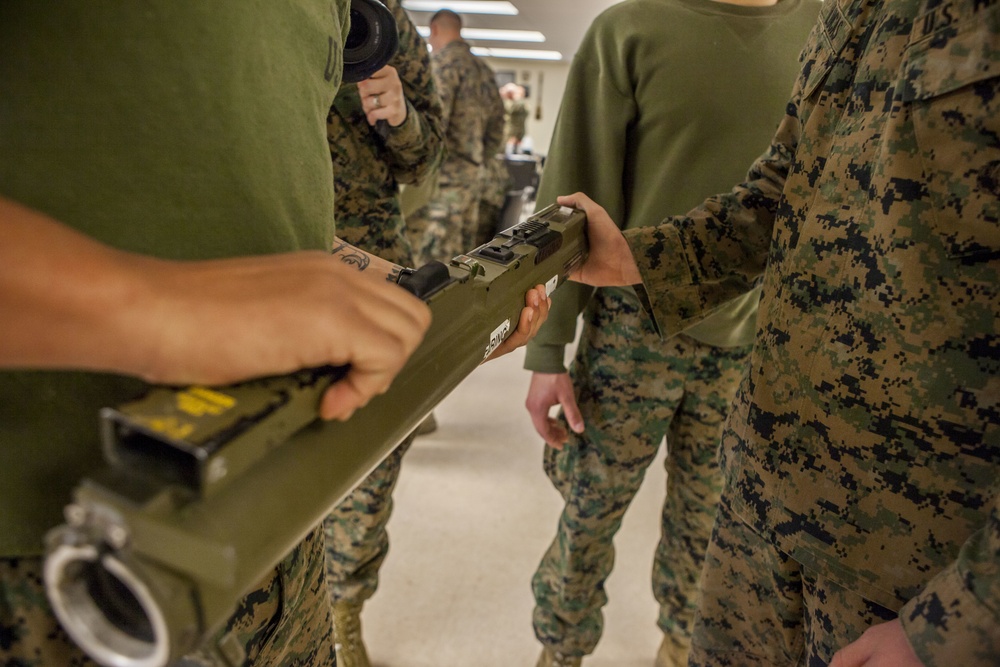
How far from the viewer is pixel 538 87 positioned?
13203 millimetres

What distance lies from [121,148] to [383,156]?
3.37 ft

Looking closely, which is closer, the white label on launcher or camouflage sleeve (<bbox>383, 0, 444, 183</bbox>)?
the white label on launcher

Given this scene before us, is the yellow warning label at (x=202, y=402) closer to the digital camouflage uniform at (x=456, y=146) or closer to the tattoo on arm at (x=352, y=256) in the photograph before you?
the tattoo on arm at (x=352, y=256)

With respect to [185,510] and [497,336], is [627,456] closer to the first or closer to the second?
[497,336]

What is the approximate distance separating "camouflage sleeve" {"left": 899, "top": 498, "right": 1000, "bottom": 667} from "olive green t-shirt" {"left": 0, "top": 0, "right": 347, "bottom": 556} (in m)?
→ 0.70

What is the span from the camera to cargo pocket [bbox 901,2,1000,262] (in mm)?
601

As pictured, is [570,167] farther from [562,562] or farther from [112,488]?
[112,488]

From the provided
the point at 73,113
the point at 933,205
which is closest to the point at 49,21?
the point at 73,113

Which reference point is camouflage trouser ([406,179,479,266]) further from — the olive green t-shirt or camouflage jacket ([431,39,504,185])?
the olive green t-shirt

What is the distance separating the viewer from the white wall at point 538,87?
511 inches

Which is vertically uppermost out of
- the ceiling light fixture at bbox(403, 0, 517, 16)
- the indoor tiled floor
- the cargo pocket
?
the ceiling light fixture at bbox(403, 0, 517, 16)

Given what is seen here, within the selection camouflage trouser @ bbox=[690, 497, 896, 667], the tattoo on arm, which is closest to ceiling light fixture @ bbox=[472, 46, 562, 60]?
the tattoo on arm

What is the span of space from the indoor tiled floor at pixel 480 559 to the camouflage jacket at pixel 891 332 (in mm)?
1063

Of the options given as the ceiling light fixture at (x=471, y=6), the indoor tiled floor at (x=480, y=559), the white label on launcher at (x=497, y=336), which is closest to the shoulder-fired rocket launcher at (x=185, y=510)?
the white label on launcher at (x=497, y=336)
